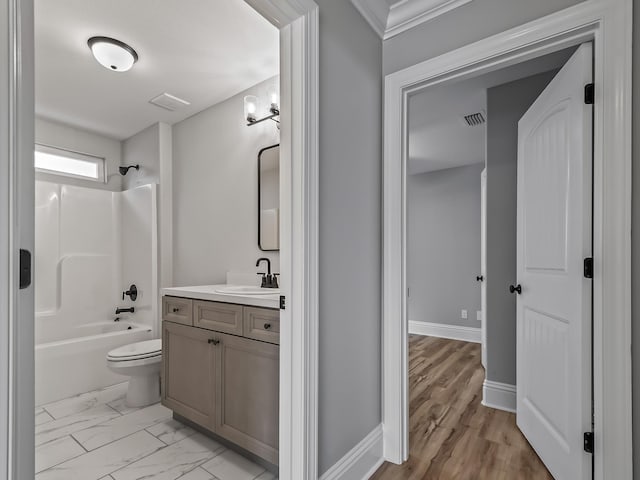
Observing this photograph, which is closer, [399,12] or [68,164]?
[399,12]

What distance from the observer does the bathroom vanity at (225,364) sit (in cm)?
171

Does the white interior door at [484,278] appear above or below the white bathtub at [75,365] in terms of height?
above

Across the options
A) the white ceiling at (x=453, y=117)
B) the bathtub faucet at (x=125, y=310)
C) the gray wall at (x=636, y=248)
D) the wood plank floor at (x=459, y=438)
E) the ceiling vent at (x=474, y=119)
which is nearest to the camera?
the gray wall at (x=636, y=248)

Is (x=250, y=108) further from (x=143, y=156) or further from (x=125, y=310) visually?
(x=125, y=310)

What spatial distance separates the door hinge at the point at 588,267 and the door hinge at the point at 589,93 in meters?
0.66

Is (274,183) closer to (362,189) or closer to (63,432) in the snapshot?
(362,189)

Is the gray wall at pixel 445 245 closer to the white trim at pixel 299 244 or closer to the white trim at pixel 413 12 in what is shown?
the white trim at pixel 413 12

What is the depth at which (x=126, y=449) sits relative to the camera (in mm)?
2039

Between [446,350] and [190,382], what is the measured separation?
10.5 ft

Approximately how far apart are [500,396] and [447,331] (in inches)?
97.2

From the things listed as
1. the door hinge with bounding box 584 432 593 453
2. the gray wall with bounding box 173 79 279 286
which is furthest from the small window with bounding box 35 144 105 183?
the door hinge with bounding box 584 432 593 453

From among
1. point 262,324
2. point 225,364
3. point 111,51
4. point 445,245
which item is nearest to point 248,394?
point 225,364

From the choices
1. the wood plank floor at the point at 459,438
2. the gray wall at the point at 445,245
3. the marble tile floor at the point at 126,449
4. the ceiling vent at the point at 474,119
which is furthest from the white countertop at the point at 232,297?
the gray wall at the point at 445,245

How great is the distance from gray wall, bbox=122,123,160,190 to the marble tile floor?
7.03 feet
